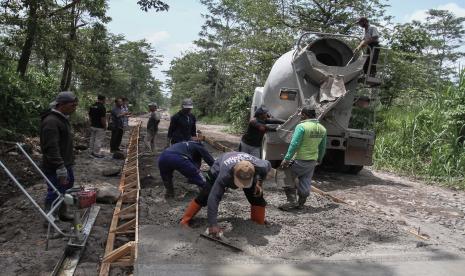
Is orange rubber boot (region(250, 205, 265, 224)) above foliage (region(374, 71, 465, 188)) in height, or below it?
below

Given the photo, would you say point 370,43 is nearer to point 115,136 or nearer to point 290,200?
point 290,200

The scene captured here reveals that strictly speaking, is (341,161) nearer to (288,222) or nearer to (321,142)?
(321,142)

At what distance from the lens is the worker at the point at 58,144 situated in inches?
208

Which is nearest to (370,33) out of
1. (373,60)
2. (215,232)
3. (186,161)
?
(373,60)

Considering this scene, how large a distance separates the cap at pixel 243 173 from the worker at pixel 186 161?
161cm

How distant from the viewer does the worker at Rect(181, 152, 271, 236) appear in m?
4.93

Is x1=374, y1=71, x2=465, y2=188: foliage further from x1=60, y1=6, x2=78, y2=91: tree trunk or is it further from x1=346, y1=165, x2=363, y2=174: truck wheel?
x1=60, y1=6, x2=78, y2=91: tree trunk

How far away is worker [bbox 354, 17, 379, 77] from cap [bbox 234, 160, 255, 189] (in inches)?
Answer: 212

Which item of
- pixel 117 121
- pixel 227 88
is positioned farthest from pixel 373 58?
pixel 227 88

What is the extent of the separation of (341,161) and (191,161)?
195 inches

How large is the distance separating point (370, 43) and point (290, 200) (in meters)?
4.08

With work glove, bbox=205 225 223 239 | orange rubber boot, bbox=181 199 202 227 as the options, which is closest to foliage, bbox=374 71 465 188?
orange rubber boot, bbox=181 199 202 227

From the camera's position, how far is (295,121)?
905cm

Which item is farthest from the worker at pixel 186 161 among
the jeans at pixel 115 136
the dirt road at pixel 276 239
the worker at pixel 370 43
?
the jeans at pixel 115 136
